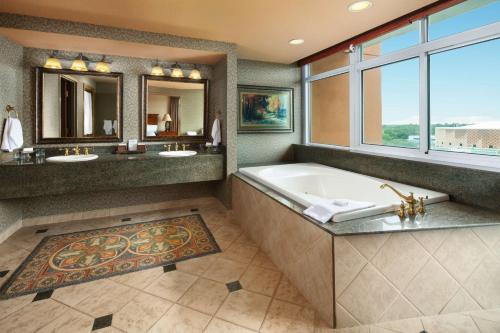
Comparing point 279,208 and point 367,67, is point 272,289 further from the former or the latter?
point 367,67

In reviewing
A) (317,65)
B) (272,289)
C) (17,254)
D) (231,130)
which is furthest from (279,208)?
(317,65)

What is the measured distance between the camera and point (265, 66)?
13.8ft

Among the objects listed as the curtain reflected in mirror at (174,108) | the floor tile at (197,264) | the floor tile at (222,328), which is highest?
the curtain reflected in mirror at (174,108)

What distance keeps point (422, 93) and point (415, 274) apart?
5.60 ft

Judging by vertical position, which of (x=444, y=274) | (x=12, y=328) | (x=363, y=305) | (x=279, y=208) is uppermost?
(x=279, y=208)

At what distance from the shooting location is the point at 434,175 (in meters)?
2.35

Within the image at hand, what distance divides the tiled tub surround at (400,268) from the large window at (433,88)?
0.76 meters

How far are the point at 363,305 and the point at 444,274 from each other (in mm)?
543

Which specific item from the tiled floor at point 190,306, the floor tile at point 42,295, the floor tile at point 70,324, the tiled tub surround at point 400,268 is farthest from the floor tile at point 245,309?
the floor tile at point 42,295

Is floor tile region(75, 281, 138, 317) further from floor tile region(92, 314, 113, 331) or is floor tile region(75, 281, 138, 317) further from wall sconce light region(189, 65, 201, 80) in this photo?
wall sconce light region(189, 65, 201, 80)

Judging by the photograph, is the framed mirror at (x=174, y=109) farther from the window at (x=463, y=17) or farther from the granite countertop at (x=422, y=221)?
the window at (x=463, y=17)

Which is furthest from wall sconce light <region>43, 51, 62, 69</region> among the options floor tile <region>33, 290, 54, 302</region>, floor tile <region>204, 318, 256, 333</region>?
floor tile <region>204, 318, 256, 333</region>

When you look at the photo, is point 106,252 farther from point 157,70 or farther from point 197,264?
point 157,70

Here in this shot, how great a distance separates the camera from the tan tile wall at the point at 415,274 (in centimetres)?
161
